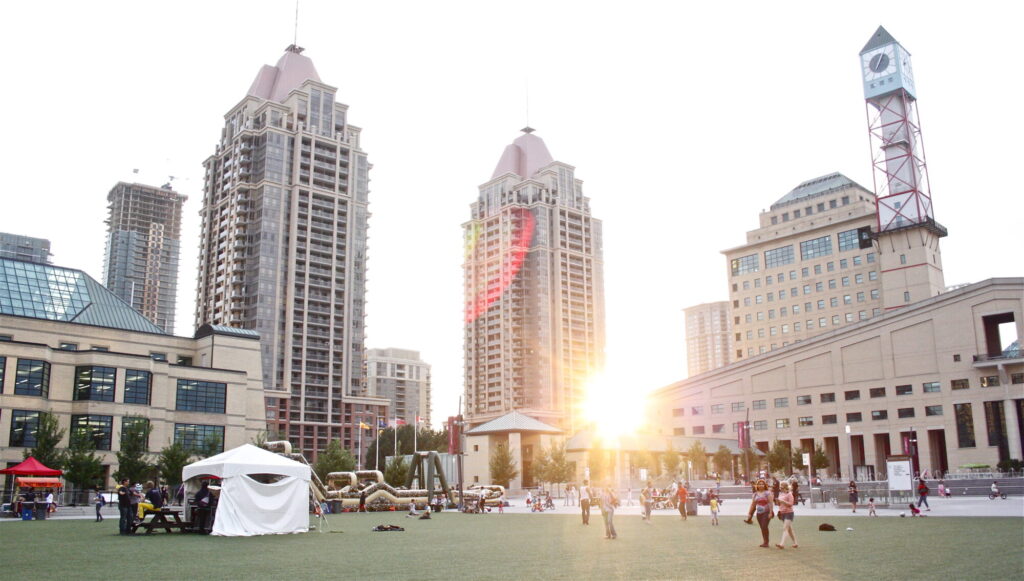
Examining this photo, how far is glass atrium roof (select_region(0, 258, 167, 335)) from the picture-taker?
222 feet

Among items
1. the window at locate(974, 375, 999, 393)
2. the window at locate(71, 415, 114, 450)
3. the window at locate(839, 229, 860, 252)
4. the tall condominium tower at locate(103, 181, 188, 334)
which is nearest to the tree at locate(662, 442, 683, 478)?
the window at locate(974, 375, 999, 393)

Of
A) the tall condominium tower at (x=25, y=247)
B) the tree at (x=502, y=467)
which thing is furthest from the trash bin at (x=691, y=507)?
the tall condominium tower at (x=25, y=247)

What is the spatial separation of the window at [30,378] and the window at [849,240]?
10155 centimetres

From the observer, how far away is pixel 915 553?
18.1 m

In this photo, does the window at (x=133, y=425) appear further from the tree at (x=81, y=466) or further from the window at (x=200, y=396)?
the window at (x=200, y=396)

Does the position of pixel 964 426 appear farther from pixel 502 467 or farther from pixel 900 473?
pixel 502 467

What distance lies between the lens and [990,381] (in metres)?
79.0

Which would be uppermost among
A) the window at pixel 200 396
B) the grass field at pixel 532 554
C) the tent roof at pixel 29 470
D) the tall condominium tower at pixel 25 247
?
the tall condominium tower at pixel 25 247

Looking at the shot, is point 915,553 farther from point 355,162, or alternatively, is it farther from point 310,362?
point 355,162

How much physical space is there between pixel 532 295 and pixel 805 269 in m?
62.5

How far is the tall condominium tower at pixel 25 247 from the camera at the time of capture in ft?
524

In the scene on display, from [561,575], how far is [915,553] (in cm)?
894

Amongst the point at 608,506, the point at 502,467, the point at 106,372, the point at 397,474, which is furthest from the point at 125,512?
the point at 502,467

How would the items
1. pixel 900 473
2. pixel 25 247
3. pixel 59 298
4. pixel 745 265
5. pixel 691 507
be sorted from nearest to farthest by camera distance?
pixel 900 473, pixel 691 507, pixel 59 298, pixel 745 265, pixel 25 247
